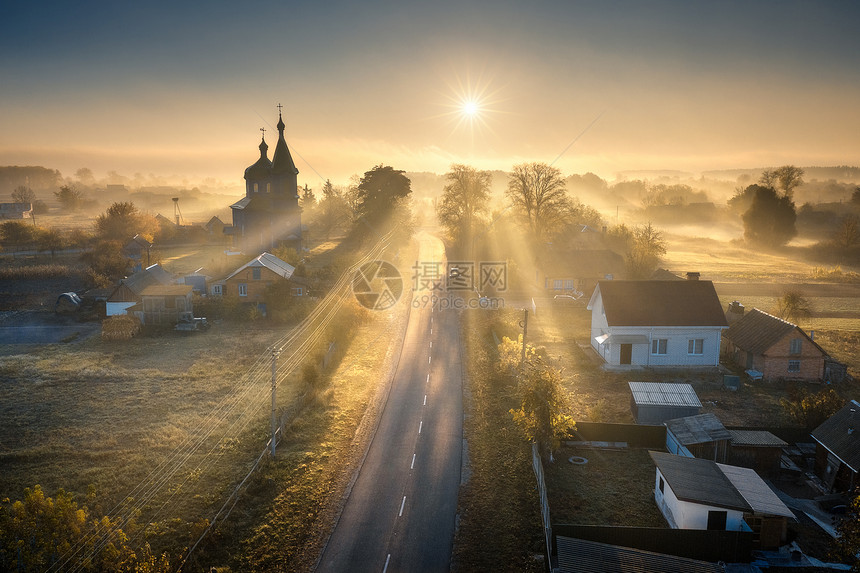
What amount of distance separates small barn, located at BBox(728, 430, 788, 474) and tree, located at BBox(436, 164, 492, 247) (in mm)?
62022

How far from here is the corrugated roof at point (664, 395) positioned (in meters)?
28.1

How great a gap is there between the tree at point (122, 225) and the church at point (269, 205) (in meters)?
25.4

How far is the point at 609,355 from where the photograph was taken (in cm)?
3691

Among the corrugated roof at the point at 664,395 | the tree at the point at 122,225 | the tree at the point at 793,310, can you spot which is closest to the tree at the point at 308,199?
the tree at the point at 122,225

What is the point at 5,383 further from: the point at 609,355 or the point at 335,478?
the point at 609,355

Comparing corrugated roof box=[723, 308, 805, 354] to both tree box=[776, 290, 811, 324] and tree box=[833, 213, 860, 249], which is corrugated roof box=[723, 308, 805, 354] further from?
tree box=[833, 213, 860, 249]

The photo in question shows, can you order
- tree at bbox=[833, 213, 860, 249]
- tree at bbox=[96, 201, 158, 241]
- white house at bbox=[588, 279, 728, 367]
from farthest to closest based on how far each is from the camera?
tree at bbox=[833, 213, 860, 249] → tree at bbox=[96, 201, 158, 241] → white house at bbox=[588, 279, 728, 367]

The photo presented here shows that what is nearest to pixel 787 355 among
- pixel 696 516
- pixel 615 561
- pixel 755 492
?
pixel 755 492

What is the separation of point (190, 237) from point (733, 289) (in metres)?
89.9

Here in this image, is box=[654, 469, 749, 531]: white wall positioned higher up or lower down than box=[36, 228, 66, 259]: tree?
lower down

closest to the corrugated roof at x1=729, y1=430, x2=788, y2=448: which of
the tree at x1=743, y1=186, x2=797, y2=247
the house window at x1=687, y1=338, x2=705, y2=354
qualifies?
the house window at x1=687, y1=338, x2=705, y2=354

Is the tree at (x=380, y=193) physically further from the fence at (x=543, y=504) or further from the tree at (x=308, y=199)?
the fence at (x=543, y=504)

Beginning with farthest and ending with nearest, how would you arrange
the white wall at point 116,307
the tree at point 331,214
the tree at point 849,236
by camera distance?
the tree at point 331,214
the tree at point 849,236
the white wall at point 116,307

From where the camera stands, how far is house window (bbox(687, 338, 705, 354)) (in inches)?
1454
